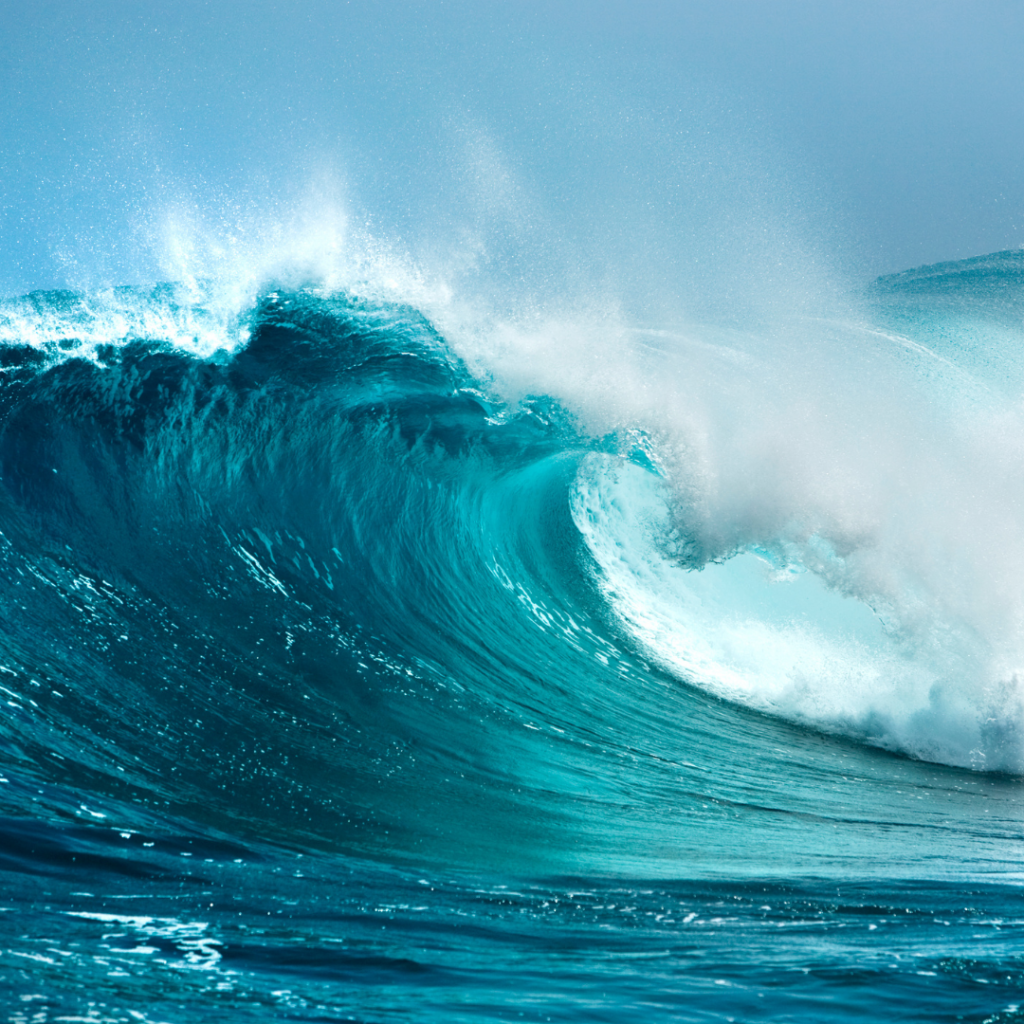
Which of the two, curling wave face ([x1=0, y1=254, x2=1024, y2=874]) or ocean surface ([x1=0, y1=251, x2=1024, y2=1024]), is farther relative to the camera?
curling wave face ([x1=0, y1=254, x2=1024, y2=874])

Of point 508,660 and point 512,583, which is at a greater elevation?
point 512,583

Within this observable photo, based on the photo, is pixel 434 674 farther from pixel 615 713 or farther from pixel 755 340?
pixel 755 340

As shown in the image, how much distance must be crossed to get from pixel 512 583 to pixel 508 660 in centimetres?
155

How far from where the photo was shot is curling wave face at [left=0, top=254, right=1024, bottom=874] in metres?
3.81

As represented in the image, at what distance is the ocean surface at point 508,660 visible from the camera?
7.91 feet

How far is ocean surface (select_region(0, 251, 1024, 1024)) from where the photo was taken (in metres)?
2.41

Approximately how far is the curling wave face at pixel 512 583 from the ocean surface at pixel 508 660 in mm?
Result: 33

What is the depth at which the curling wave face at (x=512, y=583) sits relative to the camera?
3.81 metres

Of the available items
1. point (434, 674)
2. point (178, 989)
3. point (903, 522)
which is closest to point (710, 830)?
point (434, 674)

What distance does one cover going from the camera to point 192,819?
3.21 m

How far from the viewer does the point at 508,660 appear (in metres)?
6.22

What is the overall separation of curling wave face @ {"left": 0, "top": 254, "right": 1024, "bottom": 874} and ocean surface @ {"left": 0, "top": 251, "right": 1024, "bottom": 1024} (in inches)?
1.3

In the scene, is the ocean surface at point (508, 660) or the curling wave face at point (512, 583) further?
the curling wave face at point (512, 583)

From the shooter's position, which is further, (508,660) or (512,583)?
(512,583)
